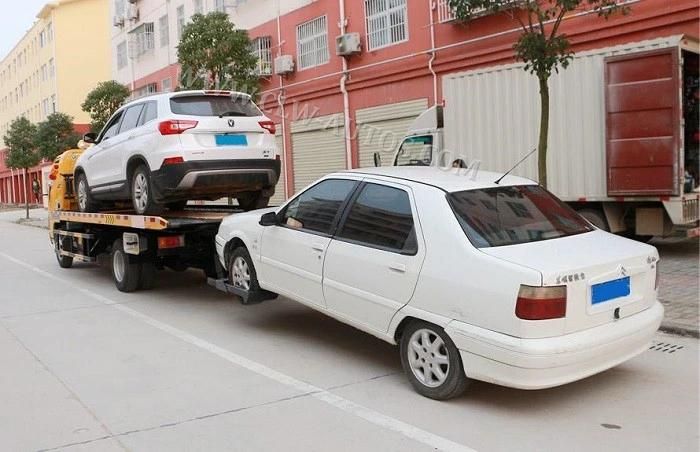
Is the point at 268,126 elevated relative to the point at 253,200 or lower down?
elevated

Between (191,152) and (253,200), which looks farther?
(253,200)

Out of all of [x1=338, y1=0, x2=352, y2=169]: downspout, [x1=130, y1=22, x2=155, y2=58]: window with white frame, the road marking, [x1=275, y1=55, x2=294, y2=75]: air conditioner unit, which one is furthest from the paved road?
[x1=130, y1=22, x2=155, y2=58]: window with white frame

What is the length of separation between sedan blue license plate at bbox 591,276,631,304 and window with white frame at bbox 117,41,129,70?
1202 inches

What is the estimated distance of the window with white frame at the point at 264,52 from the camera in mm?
20406

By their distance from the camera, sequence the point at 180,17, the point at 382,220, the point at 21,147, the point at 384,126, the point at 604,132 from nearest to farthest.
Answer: the point at 382,220, the point at 604,132, the point at 384,126, the point at 180,17, the point at 21,147

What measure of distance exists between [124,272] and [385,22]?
33.0 ft

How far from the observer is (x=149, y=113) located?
8.29 meters

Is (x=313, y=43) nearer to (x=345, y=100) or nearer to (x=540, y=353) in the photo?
(x=345, y=100)

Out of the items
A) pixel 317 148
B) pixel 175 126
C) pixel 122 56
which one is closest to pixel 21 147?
pixel 122 56

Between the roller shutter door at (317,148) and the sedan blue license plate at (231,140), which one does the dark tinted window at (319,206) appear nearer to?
the sedan blue license plate at (231,140)

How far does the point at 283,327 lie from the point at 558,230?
3099 millimetres

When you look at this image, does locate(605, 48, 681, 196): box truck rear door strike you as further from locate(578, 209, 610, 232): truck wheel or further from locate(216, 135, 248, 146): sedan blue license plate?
locate(216, 135, 248, 146): sedan blue license plate

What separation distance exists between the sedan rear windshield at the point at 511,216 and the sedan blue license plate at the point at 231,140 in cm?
395

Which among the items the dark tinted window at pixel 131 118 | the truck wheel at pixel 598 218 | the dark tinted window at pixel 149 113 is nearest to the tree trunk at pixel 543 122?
the truck wheel at pixel 598 218
